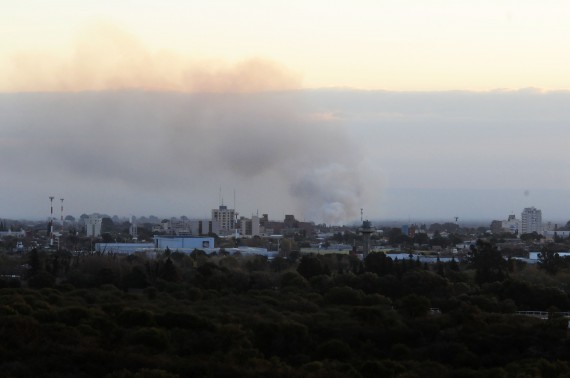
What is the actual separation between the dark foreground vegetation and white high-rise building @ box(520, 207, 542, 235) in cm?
10598

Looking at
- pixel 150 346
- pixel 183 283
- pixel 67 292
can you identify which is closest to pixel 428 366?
pixel 150 346

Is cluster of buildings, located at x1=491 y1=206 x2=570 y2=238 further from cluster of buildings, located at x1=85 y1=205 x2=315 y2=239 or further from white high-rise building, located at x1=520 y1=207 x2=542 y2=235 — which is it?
cluster of buildings, located at x1=85 y1=205 x2=315 y2=239

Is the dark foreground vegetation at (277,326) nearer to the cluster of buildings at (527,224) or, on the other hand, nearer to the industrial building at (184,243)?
the industrial building at (184,243)

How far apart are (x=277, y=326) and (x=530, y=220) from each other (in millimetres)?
128174

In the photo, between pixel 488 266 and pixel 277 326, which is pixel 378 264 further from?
pixel 277 326

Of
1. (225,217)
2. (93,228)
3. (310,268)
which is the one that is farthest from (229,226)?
(310,268)

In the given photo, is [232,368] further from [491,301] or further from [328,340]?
[491,301]

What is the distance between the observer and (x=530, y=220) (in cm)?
15112

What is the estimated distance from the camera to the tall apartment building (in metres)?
137

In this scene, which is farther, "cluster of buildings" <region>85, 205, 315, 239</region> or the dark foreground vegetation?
"cluster of buildings" <region>85, 205, 315, 239</region>

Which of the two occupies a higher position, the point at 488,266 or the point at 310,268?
the point at 488,266

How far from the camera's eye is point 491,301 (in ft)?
114

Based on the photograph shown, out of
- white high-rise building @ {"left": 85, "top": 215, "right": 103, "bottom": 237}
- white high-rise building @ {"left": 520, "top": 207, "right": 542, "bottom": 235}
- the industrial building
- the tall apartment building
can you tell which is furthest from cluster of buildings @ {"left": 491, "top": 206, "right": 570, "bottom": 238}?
the industrial building

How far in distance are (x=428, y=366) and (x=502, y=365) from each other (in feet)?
6.73
